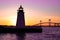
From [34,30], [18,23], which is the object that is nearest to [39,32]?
[34,30]

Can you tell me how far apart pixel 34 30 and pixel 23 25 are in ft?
26.5

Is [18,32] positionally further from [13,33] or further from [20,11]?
[20,11]

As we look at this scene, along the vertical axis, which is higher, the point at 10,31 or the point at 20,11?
the point at 20,11

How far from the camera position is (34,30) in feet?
212

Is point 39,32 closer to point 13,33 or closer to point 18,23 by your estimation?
point 13,33

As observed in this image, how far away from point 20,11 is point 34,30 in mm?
9319

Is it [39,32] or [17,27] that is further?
[39,32]

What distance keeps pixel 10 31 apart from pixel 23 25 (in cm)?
757

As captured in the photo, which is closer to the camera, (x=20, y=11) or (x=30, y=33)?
(x=20, y=11)

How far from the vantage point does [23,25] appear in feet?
186

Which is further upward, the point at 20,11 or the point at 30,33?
the point at 20,11

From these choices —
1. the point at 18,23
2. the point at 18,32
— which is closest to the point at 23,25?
the point at 18,23

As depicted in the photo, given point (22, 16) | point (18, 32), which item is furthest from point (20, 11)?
point (18, 32)

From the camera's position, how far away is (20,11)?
185ft
